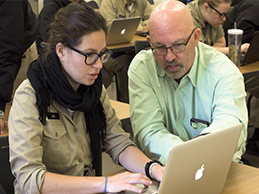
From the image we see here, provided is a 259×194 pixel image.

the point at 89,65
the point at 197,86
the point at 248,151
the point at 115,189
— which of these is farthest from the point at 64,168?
the point at 248,151

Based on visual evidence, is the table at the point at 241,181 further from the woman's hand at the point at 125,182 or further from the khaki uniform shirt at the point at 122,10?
the khaki uniform shirt at the point at 122,10

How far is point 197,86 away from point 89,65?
560 millimetres

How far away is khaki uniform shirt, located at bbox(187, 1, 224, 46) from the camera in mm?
3271

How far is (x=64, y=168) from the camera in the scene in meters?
1.38

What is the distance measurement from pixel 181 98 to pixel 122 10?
280 centimetres

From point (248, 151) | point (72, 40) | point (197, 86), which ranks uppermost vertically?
point (72, 40)

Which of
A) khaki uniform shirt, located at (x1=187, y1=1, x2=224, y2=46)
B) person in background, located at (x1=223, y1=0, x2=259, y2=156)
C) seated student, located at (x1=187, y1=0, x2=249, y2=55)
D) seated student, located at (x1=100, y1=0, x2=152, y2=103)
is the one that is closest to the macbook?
seated student, located at (x1=187, y1=0, x2=249, y2=55)

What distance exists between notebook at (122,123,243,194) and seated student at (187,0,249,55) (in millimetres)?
2057

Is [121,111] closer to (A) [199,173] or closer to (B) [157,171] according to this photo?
(B) [157,171]

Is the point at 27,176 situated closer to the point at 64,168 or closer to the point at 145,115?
the point at 64,168

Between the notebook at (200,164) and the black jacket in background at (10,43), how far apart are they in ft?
4.05

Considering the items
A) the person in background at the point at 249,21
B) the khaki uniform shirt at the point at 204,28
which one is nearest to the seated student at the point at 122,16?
the khaki uniform shirt at the point at 204,28

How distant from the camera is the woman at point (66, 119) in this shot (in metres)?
1.23

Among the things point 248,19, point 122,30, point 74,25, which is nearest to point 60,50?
point 74,25
